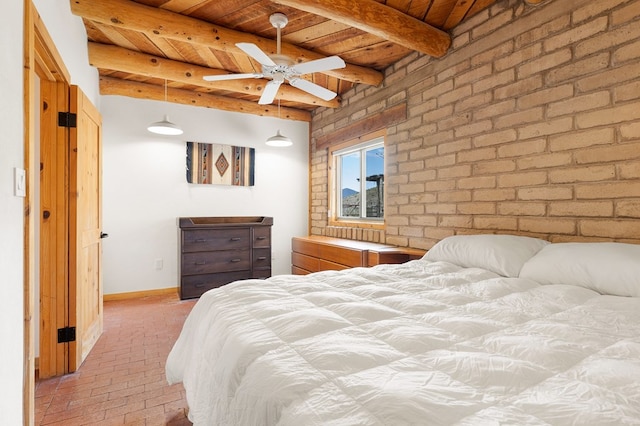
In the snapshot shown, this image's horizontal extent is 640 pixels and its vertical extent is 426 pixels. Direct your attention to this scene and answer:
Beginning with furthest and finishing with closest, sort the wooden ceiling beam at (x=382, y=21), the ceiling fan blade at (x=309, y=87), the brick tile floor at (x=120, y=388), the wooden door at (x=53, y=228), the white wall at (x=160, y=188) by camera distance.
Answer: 1. the white wall at (x=160, y=188)
2. the ceiling fan blade at (x=309, y=87)
3. the wooden ceiling beam at (x=382, y=21)
4. the wooden door at (x=53, y=228)
5. the brick tile floor at (x=120, y=388)

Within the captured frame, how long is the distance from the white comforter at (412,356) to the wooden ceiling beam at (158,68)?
2952 mm

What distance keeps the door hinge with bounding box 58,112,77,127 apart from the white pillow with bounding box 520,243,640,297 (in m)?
3.03

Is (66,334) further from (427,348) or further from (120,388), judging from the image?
(427,348)

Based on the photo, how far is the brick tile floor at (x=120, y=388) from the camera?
1.83m

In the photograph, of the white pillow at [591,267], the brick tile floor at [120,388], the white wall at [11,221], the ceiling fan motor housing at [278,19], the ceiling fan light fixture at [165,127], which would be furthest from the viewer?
the ceiling fan light fixture at [165,127]

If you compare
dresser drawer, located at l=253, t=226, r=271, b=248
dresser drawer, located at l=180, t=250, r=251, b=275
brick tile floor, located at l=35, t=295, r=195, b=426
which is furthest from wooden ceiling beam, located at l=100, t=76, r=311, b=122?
brick tile floor, located at l=35, t=295, r=195, b=426

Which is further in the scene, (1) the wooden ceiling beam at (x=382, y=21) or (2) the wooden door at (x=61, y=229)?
(1) the wooden ceiling beam at (x=382, y=21)

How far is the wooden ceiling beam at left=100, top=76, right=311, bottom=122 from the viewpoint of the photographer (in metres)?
4.11

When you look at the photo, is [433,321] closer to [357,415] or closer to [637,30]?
[357,415]

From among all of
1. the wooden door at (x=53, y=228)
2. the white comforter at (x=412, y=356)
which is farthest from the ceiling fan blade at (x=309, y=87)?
the white comforter at (x=412, y=356)

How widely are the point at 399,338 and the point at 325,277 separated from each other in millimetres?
934

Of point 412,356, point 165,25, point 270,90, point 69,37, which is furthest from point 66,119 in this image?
point 412,356

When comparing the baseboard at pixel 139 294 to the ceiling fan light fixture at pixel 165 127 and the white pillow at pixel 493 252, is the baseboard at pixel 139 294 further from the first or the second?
the white pillow at pixel 493 252

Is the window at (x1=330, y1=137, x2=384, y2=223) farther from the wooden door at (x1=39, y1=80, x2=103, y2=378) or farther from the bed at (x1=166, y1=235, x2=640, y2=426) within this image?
the wooden door at (x1=39, y1=80, x2=103, y2=378)
